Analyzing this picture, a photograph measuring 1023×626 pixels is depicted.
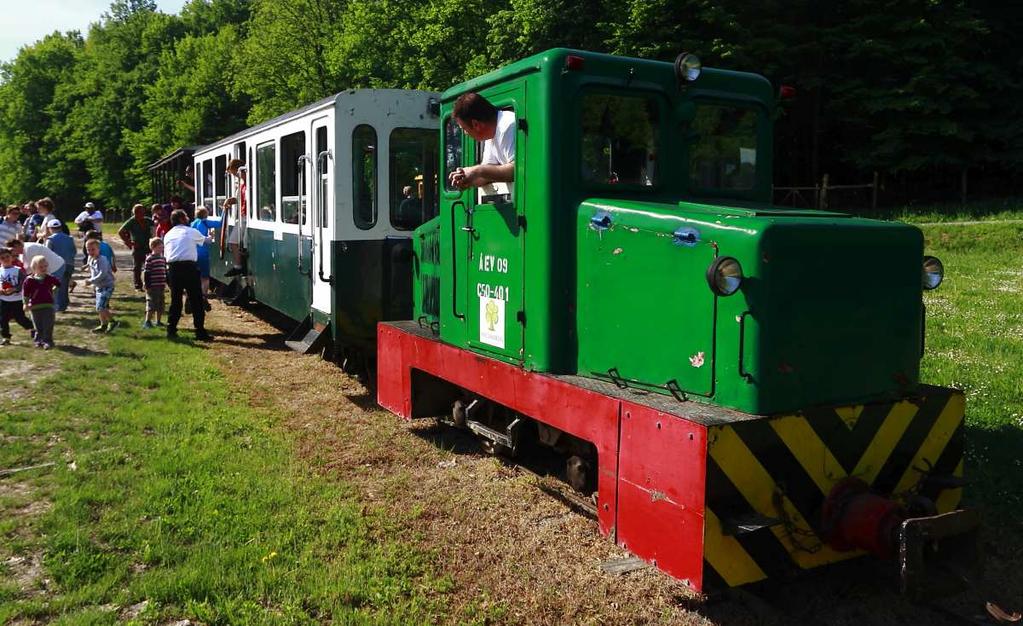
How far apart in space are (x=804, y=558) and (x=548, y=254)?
6.60 ft

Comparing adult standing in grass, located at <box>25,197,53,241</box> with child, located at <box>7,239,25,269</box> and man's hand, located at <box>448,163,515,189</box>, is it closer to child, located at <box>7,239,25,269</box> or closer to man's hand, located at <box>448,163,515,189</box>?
child, located at <box>7,239,25,269</box>

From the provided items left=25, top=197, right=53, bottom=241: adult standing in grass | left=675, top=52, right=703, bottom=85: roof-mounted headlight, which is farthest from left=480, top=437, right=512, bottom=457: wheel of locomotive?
left=25, top=197, right=53, bottom=241: adult standing in grass

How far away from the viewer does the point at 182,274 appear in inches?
445

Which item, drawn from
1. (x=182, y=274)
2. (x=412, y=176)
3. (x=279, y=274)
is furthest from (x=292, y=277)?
(x=412, y=176)

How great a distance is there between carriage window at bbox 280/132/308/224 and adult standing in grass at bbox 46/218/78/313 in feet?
15.0

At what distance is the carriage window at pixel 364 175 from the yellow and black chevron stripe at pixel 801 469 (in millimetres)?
5768

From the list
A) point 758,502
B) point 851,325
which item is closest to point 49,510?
point 758,502

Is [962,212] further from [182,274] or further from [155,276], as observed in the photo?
[155,276]

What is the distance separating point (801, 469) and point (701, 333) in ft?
2.51

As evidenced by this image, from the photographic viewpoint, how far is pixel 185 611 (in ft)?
12.5

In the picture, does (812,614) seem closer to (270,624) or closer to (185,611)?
(270,624)

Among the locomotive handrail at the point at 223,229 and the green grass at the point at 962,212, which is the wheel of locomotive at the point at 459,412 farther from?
the green grass at the point at 962,212

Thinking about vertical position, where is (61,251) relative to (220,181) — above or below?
below

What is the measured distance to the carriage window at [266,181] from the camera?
35.6ft
